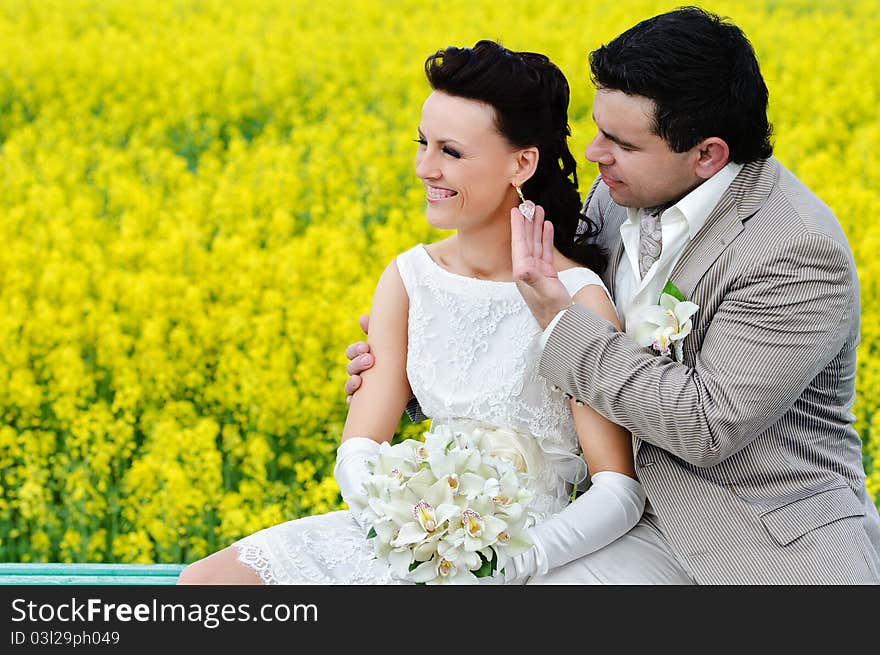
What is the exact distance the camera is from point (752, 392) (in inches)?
95.0

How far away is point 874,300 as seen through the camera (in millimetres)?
5480

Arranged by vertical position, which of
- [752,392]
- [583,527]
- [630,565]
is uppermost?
[752,392]

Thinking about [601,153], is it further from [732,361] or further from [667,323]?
[732,361]

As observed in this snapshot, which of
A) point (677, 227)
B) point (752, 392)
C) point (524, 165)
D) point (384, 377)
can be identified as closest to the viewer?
point (752, 392)

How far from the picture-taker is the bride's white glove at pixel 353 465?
2627 mm

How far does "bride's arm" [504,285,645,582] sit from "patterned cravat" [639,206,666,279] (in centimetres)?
12

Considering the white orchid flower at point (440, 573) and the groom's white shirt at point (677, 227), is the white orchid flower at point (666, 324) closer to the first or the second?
the groom's white shirt at point (677, 227)

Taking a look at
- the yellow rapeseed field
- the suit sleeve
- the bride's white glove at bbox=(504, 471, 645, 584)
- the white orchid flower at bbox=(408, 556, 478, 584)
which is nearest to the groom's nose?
the suit sleeve

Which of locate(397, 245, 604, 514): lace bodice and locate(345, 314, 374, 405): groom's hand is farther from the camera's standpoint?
locate(345, 314, 374, 405): groom's hand

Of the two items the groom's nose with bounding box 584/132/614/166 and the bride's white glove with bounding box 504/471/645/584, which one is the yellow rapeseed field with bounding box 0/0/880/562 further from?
the groom's nose with bounding box 584/132/614/166

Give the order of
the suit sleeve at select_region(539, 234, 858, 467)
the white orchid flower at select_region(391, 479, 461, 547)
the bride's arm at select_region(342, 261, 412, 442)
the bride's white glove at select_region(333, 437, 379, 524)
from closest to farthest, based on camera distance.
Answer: the white orchid flower at select_region(391, 479, 461, 547) < the suit sleeve at select_region(539, 234, 858, 467) < the bride's white glove at select_region(333, 437, 379, 524) < the bride's arm at select_region(342, 261, 412, 442)

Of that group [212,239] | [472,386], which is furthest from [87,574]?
[212,239]

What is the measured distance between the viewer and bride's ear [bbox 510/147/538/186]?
2752mm

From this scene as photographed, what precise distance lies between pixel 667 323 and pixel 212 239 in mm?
4142
